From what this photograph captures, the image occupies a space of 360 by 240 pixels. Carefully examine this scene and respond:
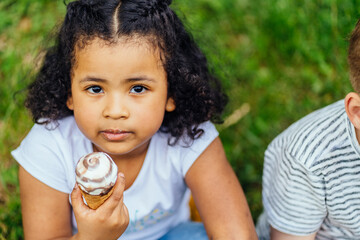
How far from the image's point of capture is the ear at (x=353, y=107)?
1409 millimetres

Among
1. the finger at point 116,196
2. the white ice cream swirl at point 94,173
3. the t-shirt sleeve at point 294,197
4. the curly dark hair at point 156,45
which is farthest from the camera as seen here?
the t-shirt sleeve at point 294,197

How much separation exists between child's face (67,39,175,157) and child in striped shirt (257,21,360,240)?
482 millimetres

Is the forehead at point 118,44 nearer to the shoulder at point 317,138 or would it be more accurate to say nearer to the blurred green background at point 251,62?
the shoulder at point 317,138

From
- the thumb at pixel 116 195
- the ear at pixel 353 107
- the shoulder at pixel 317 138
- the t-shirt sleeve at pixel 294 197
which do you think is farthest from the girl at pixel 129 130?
the ear at pixel 353 107

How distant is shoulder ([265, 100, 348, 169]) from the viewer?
1.57m

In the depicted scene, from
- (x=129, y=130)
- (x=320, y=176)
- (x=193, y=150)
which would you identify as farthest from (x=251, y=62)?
(x=129, y=130)

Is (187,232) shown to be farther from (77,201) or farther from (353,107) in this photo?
(353,107)

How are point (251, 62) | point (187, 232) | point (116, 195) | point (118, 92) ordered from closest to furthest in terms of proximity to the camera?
point (116, 195) < point (118, 92) < point (187, 232) < point (251, 62)

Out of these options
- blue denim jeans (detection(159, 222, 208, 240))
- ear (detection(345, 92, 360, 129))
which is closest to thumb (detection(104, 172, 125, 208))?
blue denim jeans (detection(159, 222, 208, 240))

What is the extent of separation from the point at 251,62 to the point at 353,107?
146 centimetres

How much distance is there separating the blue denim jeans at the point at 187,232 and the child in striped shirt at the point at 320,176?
280 mm

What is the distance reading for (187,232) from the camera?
1.92 metres

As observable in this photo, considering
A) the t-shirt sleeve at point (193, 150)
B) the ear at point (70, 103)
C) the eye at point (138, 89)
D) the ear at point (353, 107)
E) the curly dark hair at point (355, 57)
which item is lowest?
the t-shirt sleeve at point (193, 150)

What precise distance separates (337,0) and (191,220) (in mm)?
1467
